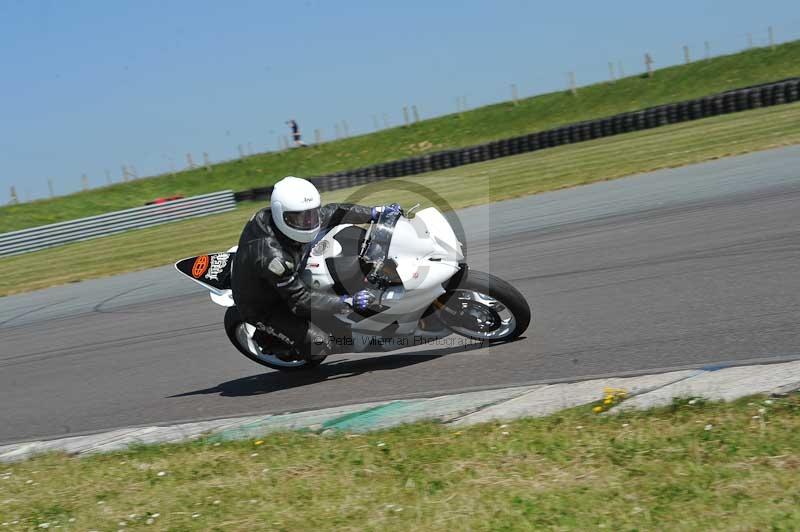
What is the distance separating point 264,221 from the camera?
6223 mm

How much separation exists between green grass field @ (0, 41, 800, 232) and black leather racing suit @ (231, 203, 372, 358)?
34.4 metres

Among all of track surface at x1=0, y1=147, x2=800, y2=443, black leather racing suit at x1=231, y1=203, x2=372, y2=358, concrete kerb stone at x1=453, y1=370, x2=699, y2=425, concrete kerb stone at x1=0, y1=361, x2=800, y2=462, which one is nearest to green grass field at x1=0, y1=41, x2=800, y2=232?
track surface at x1=0, y1=147, x2=800, y2=443

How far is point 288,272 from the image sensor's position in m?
6.11

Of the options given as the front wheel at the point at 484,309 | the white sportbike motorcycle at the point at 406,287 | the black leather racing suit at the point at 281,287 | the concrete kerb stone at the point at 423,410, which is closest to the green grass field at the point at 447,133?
the black leather racing suit at the point at 281,287

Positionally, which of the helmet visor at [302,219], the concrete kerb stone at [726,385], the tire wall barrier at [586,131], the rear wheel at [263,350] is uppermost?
the tire wall barrier at [586,131]

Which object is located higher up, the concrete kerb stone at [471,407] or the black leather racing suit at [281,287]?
the black leather racing suit at [281,287]

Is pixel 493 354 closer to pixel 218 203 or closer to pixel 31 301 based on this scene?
pixel 31 301

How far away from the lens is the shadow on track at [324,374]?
6586mm

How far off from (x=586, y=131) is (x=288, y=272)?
24.2 m

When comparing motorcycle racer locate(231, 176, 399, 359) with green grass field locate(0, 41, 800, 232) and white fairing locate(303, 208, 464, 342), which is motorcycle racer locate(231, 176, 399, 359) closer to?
white fairing locate(303, 208, 464, 342)

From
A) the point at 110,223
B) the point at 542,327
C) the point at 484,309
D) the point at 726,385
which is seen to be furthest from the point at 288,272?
the point at 110,223

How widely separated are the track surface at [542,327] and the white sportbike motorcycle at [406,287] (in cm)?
22

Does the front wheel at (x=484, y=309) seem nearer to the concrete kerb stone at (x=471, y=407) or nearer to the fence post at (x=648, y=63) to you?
the concrete kerb stone at (x=471, y=407)

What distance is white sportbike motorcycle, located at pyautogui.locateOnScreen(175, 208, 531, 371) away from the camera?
5973 millimetres
